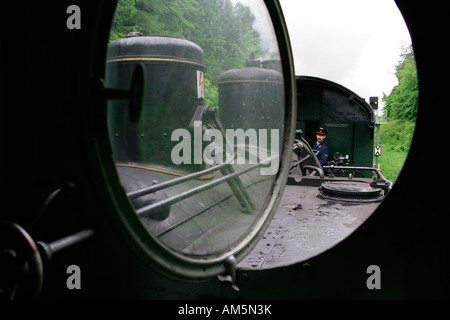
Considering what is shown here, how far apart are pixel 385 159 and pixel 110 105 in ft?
71.9

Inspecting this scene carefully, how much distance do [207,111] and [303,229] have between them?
3.07ft

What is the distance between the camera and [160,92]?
1.65m

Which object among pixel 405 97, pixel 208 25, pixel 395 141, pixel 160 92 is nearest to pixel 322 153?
pixel 208 25

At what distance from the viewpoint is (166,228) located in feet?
4.69

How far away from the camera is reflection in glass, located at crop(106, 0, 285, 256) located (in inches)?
64.7

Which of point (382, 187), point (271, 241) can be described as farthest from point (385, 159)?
point (271, 241)

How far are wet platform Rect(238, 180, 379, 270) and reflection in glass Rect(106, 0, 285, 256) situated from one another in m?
0.20

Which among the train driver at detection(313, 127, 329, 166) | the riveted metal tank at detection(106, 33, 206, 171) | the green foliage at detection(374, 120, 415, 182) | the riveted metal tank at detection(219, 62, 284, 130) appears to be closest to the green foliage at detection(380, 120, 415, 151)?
the green foliage at detection(374, 120, 415, 182)

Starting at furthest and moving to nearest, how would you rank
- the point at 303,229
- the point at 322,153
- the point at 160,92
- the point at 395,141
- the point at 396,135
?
the point at 395,141, the point at 396,135, the point at 322,153, the point at 303,229, the point at 160,92

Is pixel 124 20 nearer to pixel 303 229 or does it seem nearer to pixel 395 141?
pixel 303 229

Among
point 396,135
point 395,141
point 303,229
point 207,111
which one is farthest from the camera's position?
point 395,141

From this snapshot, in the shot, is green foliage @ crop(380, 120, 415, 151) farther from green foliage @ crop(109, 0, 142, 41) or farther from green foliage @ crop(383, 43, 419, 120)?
green foliage @ crop(109, 0, 142, 41)

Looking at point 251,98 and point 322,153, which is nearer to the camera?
point 251,98

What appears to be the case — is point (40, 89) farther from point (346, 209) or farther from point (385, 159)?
point (385, 159)
